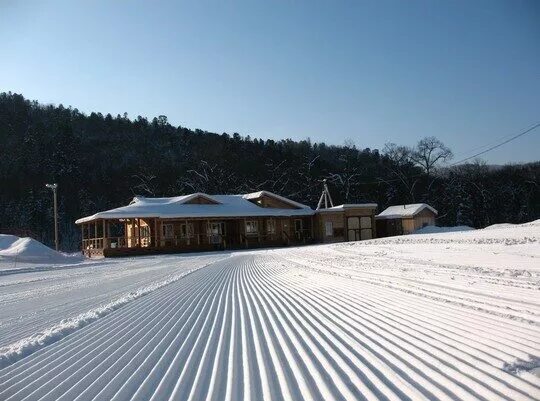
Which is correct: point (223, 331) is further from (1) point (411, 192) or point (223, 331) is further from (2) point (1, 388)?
(1) point (411, 192)

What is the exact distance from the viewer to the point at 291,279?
12750mm

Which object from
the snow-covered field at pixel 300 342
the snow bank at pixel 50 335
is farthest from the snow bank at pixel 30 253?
the snow bank at pixel 50 335

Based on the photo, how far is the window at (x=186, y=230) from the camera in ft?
131

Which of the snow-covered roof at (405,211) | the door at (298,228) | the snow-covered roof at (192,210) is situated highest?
the snow-covered roof at (192,210)

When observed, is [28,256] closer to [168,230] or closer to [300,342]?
[168,230]

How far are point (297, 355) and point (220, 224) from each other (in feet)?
122

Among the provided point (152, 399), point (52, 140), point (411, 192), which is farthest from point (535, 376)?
point (52, 140)

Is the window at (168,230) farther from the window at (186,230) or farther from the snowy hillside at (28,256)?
the snowy hillside at (28,256)

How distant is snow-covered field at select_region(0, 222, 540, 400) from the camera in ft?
12.9

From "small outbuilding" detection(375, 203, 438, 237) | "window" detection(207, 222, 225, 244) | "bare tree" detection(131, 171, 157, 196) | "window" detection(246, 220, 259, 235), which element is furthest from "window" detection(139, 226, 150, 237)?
"bare tree" detection(131, 171, 157, 196)

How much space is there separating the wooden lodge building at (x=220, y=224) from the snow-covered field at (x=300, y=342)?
27835mm

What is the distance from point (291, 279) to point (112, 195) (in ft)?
192

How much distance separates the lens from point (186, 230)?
130ft

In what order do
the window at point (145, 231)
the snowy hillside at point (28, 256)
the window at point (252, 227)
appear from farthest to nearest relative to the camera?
the window at point (252, 227), the window at point (145, 231), the snowy hillside at point (28, 256)
